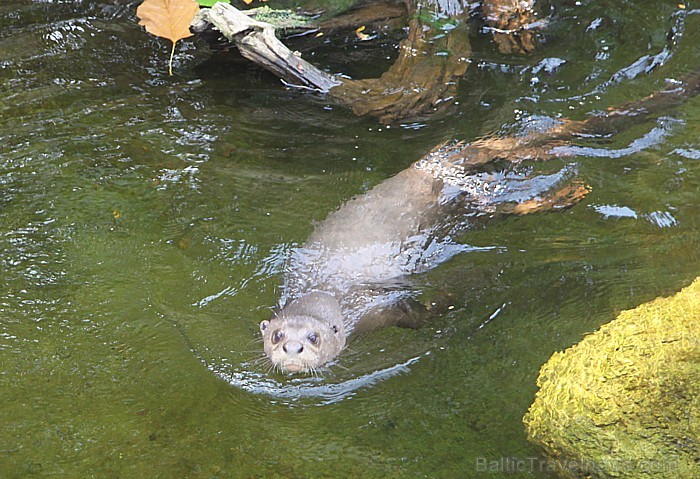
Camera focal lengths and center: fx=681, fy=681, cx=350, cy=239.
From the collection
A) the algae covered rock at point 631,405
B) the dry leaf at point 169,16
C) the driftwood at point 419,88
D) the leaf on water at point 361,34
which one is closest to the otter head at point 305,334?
the algae covered rock at point 631,405

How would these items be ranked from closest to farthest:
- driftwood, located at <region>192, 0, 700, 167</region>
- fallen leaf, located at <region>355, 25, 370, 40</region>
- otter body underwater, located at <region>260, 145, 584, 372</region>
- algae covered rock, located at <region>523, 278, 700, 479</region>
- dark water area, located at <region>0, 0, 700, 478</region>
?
algae covered rock, located at <region>523, 278, 700, 479</region> < dark water area, located at <region>0, 0, 700, 478</region> < otter body underwater, located at <region>260, 145, 584, 372</region> < driftwood, located at <region>192, 0, 700, 167</region> < fallen leaf, located at <region>355, 25, 370, 40</region>

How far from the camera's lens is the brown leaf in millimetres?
3953

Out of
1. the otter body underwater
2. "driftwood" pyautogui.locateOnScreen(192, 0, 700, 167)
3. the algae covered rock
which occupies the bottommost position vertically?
the algae covered rock

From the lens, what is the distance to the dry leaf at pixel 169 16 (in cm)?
395

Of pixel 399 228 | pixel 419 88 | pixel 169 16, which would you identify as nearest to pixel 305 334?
pixel 399 228

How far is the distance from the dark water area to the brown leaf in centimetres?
33

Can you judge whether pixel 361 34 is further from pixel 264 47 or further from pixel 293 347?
pixel 293 347

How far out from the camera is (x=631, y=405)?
2156 millimetres

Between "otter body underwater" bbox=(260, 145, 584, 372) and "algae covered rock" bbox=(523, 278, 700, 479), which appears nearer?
"algae covered rock" bbox=(523, 278, 700, 479)

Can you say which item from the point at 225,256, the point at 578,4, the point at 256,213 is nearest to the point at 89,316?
the point at 225,256

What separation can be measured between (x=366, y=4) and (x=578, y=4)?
153 cm

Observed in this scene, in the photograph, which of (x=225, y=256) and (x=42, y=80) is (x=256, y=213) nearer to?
(x=225, y=256)

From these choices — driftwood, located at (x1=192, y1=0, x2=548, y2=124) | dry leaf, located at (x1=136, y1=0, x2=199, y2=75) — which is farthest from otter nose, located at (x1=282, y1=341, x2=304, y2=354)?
dry leaf, located at (x1=136, y1=0, x2=199, y2=75)

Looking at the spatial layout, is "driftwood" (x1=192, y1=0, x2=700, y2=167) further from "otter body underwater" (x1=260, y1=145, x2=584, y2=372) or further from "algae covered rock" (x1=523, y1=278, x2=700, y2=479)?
"algae covered rock" (x1=523, y1=278, x2=700, y2=479)
